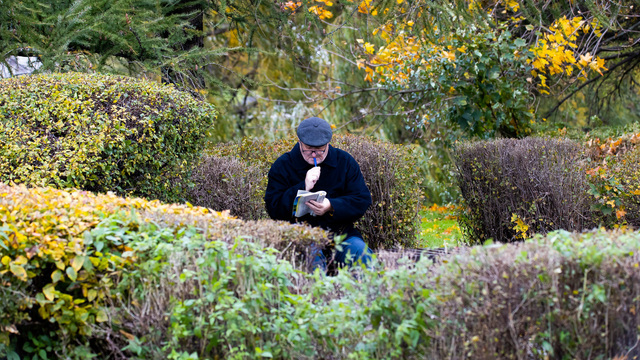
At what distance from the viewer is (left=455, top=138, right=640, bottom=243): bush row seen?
5.40 meters

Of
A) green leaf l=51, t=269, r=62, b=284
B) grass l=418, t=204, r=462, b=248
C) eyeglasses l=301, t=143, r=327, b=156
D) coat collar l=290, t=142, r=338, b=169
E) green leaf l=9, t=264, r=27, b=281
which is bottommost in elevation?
grass l=418, t=204, r=462, b=248

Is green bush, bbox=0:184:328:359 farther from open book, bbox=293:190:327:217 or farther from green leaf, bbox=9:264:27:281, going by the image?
open book, bbox=293:190:327:217

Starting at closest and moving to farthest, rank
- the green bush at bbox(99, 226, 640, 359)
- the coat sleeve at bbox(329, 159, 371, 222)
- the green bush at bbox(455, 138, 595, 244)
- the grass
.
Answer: the green bush at bbox(99, 226, 640, 359), the coat sleeve at bbox(329, 159, 371, 222), the green bush at bbox(455, 138, 595, 244), the grass

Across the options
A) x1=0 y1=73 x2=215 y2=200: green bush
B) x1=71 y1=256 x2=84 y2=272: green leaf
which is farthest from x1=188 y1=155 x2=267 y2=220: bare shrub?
x1=71 y1=256 x2=84 y2=272: green leaf

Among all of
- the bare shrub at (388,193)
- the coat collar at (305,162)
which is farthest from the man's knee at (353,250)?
the bare shrub at (388,193)

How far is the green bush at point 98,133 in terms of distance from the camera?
4.84m

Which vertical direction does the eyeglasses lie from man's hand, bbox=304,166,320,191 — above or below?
above

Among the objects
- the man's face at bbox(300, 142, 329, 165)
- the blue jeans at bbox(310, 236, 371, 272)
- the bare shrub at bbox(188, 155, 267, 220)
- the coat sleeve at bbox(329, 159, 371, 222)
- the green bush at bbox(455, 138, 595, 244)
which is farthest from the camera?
the bare shrub at bbox(188, 155, 267, 220)

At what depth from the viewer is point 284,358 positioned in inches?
112

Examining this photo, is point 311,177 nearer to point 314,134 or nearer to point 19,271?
point 314,134

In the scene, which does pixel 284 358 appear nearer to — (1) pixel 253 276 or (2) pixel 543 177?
(1) pixel 253 276

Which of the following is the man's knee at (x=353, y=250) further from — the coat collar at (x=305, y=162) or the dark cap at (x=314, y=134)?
the dark cap at (x=314, y=134)

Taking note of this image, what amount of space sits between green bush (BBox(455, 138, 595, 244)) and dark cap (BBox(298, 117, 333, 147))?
7.27 ft

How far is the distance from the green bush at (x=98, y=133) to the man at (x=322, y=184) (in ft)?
4.26
